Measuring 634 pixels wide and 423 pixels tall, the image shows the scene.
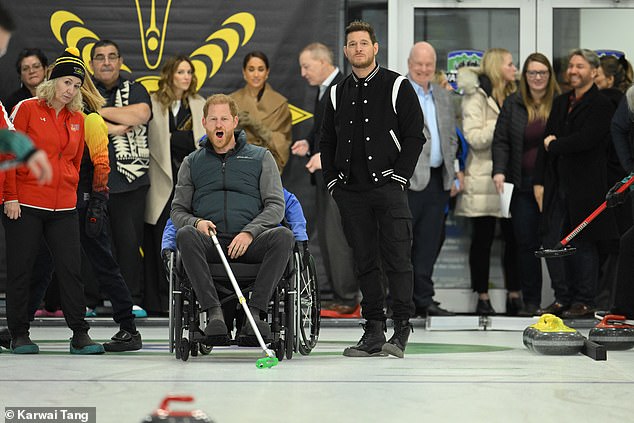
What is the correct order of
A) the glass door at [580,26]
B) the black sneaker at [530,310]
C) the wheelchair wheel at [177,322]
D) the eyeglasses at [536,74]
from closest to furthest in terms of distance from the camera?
the wheelchair wheel at [177,322], the eyeglasses at [536,74], the black sneaker at [530,310], the glass door at [580,26]

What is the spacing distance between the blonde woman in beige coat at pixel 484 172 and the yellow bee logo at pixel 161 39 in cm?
108

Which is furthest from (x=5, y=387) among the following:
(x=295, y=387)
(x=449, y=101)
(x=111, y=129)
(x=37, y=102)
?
(x=449, y=101)

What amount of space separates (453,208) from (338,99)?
2790mm

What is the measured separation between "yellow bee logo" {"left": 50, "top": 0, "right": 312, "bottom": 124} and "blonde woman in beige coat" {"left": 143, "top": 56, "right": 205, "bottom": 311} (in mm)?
440

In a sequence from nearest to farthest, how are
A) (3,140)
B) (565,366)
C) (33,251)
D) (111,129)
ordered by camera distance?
(3,140) → (565,366) → (33,251) → (111,129)

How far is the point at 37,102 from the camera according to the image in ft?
18.1

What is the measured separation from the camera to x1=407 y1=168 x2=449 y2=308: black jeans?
24.9 ft

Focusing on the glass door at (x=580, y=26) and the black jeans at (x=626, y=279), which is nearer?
the black jeans at (x=626, y=279)

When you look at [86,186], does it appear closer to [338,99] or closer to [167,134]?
[338,99]

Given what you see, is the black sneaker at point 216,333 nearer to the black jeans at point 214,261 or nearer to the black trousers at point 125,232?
the black jeans at point 214,261

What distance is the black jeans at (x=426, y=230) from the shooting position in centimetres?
758

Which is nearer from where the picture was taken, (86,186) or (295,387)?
(295,387)

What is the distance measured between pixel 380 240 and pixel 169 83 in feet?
8.12

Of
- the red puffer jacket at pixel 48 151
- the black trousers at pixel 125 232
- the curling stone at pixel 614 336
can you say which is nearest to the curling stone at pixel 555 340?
the curling stone at pixel 614 336
